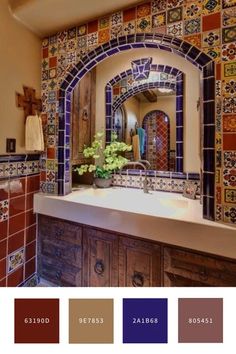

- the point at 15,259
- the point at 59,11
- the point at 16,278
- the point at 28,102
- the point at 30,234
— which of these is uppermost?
the point at 59,11

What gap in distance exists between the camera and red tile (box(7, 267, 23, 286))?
112 centimetres

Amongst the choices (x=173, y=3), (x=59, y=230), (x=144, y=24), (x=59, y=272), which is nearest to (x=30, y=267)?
(x=59, y=272)

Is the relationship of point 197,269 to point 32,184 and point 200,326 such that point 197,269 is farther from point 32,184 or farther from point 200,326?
point 32,184

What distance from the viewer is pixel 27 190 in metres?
1.22

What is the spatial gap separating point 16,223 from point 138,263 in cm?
66

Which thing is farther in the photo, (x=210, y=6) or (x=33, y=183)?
(x=33, y=183)

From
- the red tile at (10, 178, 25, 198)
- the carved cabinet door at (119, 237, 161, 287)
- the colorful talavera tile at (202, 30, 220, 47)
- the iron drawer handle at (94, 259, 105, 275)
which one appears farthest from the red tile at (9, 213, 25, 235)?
the colorful talavera tile at (202, 30, 220, 47)

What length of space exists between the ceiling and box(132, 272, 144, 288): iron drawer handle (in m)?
1.18

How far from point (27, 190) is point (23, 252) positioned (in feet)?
1.09

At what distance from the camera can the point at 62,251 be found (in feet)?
3.82

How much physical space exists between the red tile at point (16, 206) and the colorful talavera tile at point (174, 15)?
3.57 ft

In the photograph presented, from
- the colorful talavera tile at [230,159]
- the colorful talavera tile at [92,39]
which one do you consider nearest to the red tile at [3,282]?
the colorful talavera tile at [230,159]

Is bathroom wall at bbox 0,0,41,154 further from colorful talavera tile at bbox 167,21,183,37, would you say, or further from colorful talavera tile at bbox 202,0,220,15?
colorful talavera tile at bbox 202,0,220,15

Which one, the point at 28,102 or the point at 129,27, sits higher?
the point at 129,27
